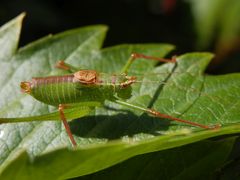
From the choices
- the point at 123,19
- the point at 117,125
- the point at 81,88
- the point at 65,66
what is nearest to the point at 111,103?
the point at 81,88

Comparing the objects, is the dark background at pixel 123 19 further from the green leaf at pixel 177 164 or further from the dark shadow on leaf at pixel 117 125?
the green leaf at pixel 177 164

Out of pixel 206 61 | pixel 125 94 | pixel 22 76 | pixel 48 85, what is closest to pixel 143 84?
pixel 125 94

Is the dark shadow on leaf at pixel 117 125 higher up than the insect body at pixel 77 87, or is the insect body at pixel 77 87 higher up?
the insect body at pixel 77 87

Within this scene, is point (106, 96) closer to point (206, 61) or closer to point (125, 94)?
point (125, 94)

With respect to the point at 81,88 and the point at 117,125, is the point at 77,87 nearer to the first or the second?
the point at 81,88

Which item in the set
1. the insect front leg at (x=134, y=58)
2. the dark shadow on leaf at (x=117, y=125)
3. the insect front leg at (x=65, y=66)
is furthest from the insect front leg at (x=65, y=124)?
the insect front leg at (x=134, y=58)
